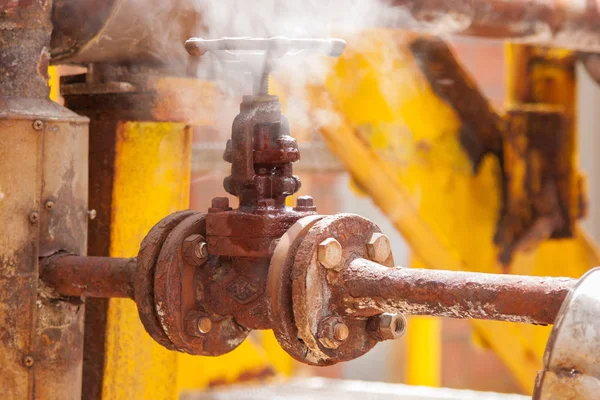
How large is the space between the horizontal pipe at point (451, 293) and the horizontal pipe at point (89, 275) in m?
0.40

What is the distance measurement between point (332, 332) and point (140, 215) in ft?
2.49

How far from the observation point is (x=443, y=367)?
26.9 ft

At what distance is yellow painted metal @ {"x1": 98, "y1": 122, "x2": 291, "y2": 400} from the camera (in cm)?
191

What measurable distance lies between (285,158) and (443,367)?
7.05m

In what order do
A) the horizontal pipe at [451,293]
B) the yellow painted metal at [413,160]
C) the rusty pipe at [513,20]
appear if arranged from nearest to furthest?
the horizontal pipe at [451,293]
the rusty pipe at [513,20]
the yellow painted metal at [413,160]

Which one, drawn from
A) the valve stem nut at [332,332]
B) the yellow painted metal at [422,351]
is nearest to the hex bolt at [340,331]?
the valve stem nut at [332,332]

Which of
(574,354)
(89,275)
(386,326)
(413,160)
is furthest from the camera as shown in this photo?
(413,160)

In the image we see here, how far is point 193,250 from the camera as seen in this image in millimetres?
1424

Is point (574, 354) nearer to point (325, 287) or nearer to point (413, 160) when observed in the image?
point (325, 287)

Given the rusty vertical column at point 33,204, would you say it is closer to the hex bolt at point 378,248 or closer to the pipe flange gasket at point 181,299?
the pipe flange gasket at point 181,299

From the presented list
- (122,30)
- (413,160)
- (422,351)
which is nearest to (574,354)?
(122,30)

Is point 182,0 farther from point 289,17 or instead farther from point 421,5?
point 421,5

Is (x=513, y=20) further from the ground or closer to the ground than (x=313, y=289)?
further from the ground

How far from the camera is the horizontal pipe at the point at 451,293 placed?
117cm
